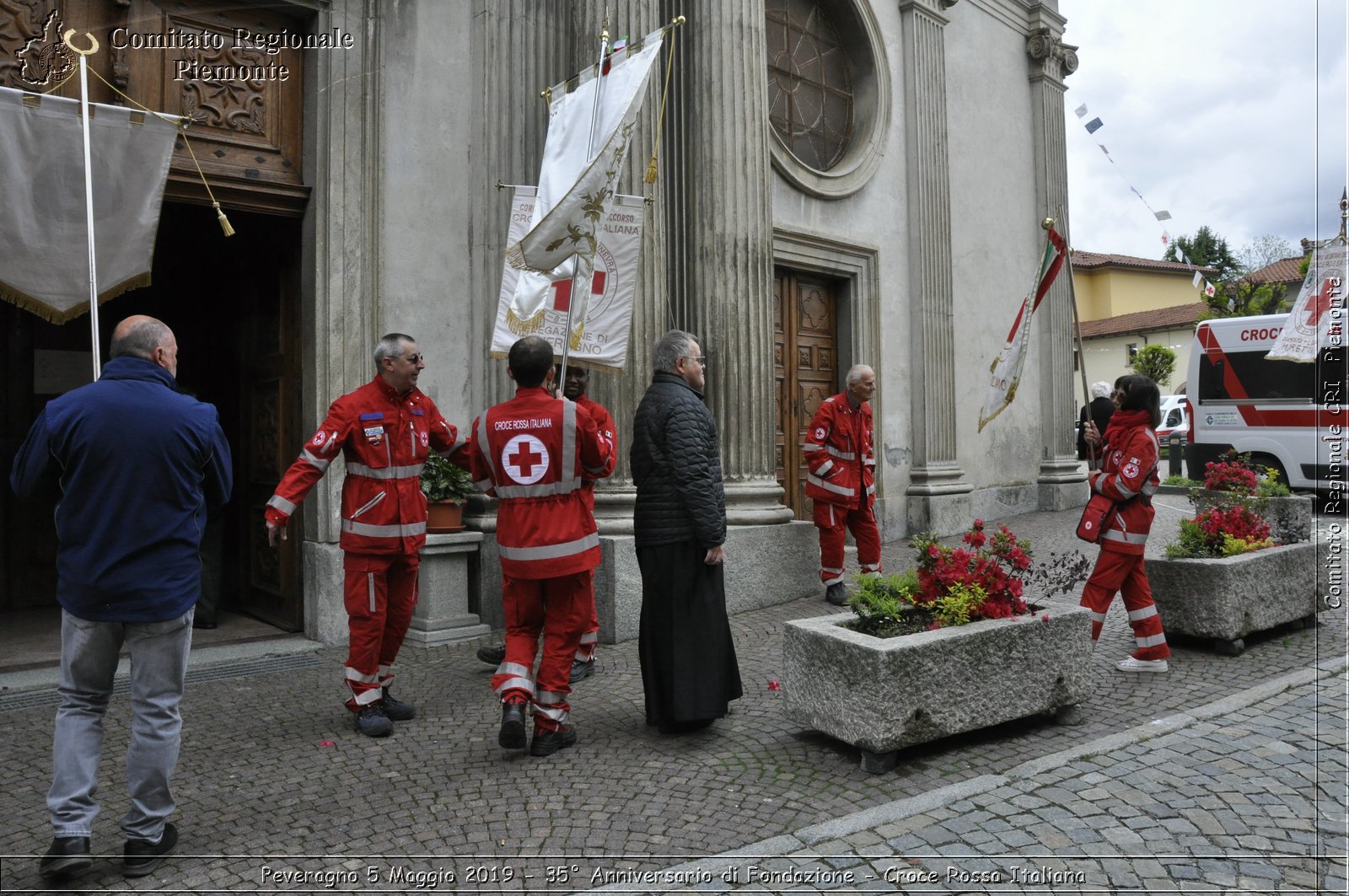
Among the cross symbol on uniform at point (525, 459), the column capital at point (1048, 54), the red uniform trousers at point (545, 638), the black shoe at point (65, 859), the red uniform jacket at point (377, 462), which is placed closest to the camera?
the black shoe at point (65, 859)

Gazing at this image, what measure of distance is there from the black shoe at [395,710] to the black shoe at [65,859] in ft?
5.83

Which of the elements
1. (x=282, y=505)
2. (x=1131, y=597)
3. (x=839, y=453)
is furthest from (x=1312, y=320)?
(x=282, y=505)

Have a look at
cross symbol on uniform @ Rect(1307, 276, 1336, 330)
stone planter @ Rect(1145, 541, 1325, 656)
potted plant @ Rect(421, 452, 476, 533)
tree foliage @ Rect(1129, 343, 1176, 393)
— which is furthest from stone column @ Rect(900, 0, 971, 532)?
tree foliage @ Rect(1129, 343, 1176, 393)

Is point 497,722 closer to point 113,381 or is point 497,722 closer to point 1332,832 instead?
point 113,381

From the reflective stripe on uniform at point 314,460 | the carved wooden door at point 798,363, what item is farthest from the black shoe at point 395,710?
the carved wooden door at point 798,363

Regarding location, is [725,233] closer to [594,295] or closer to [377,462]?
[594,295]

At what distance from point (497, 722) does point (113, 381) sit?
8.15 ft

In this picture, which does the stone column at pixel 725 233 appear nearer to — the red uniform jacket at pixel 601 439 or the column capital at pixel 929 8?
the red uniform jacket at pixel 601 439

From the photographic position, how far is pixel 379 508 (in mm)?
4848

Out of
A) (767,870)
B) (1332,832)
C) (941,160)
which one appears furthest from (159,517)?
(941,160)

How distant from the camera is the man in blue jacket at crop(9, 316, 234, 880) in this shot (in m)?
3.30

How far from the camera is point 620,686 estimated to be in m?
5.55

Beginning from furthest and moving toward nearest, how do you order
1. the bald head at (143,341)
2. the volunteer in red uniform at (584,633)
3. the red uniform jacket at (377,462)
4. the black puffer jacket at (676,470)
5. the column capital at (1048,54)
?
1. the column capital at (1048,54)
2. the volunteer in red uniform at (584,633)
3. the red uniform jacket at (377,462)
4. the black puffer jacket at (676,470)
5. the bald head at (143,341)

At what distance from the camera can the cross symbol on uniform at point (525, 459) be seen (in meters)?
4.54
